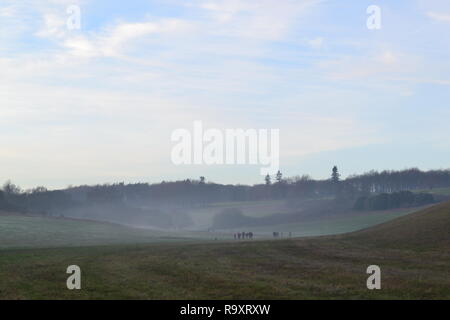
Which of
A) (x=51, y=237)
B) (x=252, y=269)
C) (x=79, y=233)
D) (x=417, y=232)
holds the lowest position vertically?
(x=79, y=233)

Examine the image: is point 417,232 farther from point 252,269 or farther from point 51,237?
point 51,237

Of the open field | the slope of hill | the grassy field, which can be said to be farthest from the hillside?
the slope of hill

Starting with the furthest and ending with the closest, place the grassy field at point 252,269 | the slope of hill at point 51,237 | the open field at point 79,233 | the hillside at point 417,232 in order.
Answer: the open field at point 79,233
the slope of hill at point 51,237
the hillside at point 417,232
the grassy field at point 252,269

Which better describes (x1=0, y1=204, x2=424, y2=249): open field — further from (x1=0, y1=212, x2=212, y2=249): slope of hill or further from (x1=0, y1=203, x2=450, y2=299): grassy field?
(x1=0, y1=203, x2=450, y2=299): grassy field

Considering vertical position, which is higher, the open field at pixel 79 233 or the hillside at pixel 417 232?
the hillside at pixel 417 232

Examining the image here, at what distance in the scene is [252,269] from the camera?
36.9 meters

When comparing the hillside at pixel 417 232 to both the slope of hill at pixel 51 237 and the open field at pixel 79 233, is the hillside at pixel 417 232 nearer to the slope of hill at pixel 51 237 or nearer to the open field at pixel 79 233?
the open field at pixel 79 233

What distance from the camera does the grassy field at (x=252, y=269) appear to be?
87.7 ft

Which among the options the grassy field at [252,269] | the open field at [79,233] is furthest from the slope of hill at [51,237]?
the grassy field at [252,269]

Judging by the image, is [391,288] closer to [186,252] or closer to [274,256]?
[274,256]

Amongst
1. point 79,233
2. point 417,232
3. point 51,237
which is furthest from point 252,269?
point 79,233
